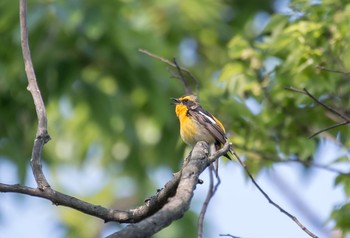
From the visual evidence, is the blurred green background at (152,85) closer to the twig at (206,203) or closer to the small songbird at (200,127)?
the small songbird at (200,127)

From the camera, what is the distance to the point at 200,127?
23.4 feet

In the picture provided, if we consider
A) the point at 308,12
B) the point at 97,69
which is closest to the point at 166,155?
the point at 97,69

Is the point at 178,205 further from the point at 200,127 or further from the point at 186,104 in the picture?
the point at 186,104

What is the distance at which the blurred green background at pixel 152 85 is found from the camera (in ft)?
23.3

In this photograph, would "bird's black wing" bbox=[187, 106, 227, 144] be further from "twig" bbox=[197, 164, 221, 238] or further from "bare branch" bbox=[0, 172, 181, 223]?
"bare branch" bbox=[0, 172, 181, 223]

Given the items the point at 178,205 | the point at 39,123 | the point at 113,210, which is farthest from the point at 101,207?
the point at 39,123

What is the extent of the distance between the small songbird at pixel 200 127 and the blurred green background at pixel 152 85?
0.58ft

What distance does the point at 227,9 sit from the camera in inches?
583

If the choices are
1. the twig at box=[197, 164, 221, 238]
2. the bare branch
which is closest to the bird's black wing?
the twig at box=[197, 164, 221, 238]

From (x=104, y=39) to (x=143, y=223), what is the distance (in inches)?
264

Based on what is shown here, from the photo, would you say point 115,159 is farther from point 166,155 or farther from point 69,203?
point 69,203

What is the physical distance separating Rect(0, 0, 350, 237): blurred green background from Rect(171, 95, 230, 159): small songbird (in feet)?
0.58

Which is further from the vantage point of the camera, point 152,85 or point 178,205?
point 152,85

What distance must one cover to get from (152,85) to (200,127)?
117 inches
